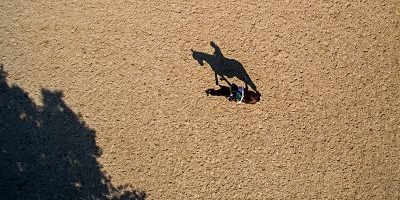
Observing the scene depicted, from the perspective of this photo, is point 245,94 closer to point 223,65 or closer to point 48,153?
point 223,65

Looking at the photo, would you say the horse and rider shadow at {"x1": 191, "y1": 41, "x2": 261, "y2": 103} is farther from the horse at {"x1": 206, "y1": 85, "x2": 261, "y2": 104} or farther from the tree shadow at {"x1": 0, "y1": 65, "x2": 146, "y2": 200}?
the tree shadow at {"x1": 0, "y1": 65, "x2": 146, "y2": 200}

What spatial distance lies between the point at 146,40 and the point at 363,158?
5888 millimetres

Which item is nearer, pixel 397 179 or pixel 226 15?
Result: pixel 397 179

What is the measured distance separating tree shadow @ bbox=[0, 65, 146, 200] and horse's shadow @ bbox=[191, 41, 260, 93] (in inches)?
124

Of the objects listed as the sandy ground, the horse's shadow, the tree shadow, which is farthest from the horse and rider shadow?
the tree shadow

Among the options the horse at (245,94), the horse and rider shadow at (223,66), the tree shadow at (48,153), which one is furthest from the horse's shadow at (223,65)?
the tree shadow at (48,153)

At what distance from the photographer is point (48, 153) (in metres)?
10.0

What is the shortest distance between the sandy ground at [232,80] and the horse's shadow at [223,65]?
0.41 feet

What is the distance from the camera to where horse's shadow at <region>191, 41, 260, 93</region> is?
33.8 feet

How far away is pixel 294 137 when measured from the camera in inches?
396

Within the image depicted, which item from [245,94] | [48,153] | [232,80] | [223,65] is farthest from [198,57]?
[48,153]

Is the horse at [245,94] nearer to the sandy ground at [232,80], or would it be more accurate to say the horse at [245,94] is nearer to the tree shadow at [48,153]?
the sandy ground at [232,80]

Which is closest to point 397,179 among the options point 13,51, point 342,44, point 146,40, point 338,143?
point 338,143

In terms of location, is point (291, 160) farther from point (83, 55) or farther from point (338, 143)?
point (83, 55)
